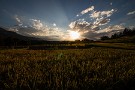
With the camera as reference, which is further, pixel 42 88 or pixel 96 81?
pixel 96 81

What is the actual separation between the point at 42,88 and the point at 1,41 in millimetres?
Result: 101839

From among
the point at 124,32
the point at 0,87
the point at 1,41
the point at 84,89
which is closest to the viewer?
the point at 84,89

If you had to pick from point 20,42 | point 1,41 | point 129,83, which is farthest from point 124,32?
point 129,83

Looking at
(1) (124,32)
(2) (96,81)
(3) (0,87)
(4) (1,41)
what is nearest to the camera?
(3) (0,87)

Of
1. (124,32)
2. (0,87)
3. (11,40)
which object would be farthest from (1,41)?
(124,32)

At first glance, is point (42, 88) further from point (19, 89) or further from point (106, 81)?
point (106, 81)

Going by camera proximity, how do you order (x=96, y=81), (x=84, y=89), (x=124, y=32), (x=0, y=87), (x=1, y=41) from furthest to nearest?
(x=124, y=32), (x=1, y=41), (x=96, y=81), (x=0, y=87), (x=84, y=89)

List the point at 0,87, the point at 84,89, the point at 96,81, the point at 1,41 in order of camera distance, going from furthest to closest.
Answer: the point at 1,41, the point at 96,81, the point at 0,87, the point at 84,89

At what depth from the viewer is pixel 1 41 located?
94688 mm

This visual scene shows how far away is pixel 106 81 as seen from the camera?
429 centimetres

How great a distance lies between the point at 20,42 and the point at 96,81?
333 feet

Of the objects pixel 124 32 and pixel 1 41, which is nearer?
pixel 1 41

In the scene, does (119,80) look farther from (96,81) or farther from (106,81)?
(96,81)

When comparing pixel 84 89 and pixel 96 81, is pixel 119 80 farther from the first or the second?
pixel 84 89
